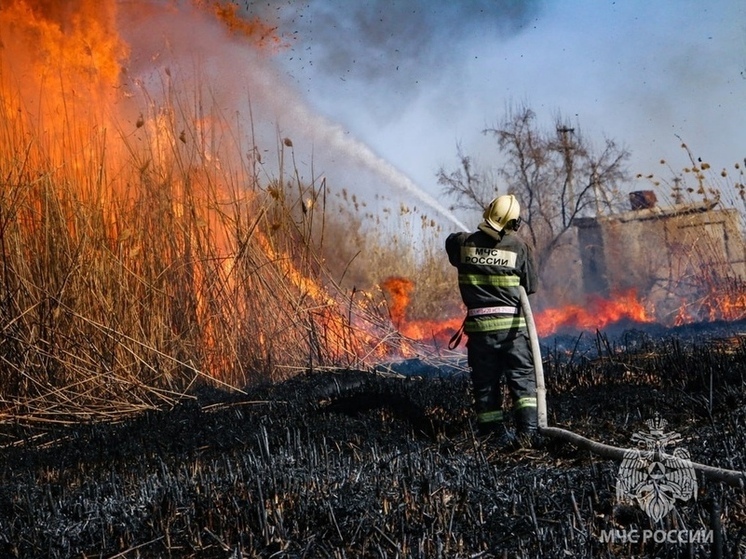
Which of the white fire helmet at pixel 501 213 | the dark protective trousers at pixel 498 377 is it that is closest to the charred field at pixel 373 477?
the dark protective trousers at pixel 498 377

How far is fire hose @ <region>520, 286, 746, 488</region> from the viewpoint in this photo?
3154mm

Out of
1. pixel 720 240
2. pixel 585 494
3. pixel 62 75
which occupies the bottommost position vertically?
pixel 585 494

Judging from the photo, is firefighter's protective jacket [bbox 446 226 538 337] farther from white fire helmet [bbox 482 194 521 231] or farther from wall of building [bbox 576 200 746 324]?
wall of building [bbox 576 200 746 324]

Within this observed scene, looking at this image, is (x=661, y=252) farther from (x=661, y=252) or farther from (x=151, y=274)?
(x=151, y=274)

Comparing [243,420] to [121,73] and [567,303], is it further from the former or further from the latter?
[567,303]

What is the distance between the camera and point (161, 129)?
27.1 feet

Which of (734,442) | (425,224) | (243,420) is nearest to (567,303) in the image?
(425,224)

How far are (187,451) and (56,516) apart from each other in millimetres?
1573

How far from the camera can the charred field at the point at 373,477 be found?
305 centimetres

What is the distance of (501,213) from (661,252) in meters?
13.8

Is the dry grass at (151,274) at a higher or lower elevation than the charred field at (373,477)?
higher

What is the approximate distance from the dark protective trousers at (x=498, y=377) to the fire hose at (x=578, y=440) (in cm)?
12

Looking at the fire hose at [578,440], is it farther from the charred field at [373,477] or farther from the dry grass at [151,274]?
the dry grass at [151,274]

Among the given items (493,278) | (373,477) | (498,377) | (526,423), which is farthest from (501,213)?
(373,477)
